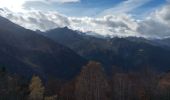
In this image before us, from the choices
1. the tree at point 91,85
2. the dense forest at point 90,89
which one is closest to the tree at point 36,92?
the dense forest at point 90,89

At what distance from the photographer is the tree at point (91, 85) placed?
481 ft

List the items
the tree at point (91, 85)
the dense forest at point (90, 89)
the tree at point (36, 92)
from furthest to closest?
1. the tree at point (36, 92)
2. the dense forest at point (90, 89)
3. the tree at point (91, 85)

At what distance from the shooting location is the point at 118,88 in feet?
557

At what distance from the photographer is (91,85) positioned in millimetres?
148375

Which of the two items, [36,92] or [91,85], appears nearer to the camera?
[91,85]

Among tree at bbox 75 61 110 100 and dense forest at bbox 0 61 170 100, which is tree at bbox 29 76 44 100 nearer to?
dense forest at bbox 0 61 170 100

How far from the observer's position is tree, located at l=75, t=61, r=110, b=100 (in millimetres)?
146750

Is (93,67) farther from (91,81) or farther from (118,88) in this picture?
(118,88)

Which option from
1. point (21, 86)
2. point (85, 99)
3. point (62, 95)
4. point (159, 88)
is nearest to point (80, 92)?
point (85, 99)

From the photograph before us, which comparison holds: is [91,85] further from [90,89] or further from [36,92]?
[36,92]

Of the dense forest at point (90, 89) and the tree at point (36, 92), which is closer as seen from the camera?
the dense forest at point (90, 89)

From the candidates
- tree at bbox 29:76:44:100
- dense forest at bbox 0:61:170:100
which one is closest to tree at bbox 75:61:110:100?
dense forest at bbox 0:61:170:100

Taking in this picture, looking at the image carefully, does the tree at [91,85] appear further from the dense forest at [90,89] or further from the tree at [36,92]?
the tree at [36,92]

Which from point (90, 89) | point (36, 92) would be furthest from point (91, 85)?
point (36, 92)
